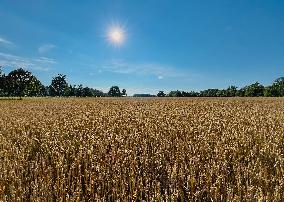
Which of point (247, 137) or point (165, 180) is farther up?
point (247, 137)

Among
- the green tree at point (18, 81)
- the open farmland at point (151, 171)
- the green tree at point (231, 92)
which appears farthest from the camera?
the green tree at point (231, 92)

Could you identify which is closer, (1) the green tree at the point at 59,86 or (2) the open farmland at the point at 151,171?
(2) the open farmland at the point at 151,171

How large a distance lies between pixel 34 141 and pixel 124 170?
155 inches

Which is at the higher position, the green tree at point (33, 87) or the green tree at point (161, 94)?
the green tree at point (33, 87)

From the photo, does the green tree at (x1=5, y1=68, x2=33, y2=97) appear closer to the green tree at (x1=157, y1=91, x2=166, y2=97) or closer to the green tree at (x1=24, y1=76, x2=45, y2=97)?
the green tree at (x1=24, y1=76, x2=45, y2=97)

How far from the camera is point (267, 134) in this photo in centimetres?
796

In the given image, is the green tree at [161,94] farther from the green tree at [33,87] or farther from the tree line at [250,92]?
the green tree at [33,87]

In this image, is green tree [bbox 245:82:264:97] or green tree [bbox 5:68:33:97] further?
green tree [bbox 245:82:264:97]

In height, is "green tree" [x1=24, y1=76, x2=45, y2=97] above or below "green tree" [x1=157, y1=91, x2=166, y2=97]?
above

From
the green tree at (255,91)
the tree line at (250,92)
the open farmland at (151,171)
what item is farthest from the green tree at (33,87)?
the green tree at (255,91)

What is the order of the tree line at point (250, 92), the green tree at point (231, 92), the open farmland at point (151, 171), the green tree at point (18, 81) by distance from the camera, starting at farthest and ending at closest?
the green tree at point (231, 92) < the tree line at point (250, 92) < the green tree at point (18, 81) < the open farmland at point (151, 171)

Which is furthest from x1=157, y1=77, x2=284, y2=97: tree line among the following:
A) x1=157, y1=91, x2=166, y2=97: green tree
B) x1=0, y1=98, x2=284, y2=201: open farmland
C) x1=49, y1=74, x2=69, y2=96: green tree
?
x1=0, y1=98, x2=284, y2=201: open farmland

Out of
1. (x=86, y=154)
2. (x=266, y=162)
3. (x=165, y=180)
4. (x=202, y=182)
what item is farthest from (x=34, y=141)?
(x=266, y=162)

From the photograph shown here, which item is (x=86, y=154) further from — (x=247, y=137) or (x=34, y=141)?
(x=247, y=137)
